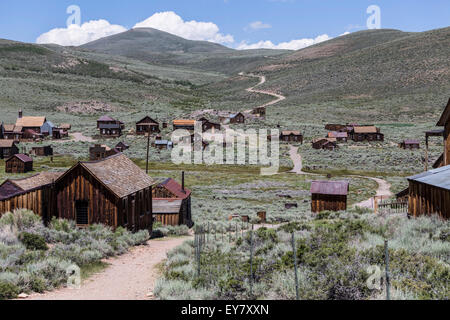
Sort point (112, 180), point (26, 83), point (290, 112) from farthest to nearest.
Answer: point (26, 83) < point (290, 112) < point (112, 180)

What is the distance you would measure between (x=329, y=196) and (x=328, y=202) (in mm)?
487

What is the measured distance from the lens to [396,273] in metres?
10.5

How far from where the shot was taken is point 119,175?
860 inches

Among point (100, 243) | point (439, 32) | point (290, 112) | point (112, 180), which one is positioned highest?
point (439, 32)

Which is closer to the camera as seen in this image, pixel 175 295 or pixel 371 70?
pixel 175 295

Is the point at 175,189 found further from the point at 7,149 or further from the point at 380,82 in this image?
the point at 380,82

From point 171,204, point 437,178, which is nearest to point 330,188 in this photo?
point 171,204

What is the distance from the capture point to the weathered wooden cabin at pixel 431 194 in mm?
15891

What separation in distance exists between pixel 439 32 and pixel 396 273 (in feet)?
636

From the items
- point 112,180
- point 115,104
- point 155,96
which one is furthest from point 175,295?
point 155,96

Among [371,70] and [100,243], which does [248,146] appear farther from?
[371,70]

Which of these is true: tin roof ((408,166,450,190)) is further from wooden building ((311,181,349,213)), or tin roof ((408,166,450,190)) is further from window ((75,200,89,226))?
window ((75,200,89,226))

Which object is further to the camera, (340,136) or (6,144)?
(340,136)

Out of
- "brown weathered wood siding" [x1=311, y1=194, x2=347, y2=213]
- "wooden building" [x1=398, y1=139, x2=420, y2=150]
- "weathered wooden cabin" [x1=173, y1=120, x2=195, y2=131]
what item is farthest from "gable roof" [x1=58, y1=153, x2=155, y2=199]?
"weathered wooden cabin" [x1=173, y1=120, x2=195, y2=131]
